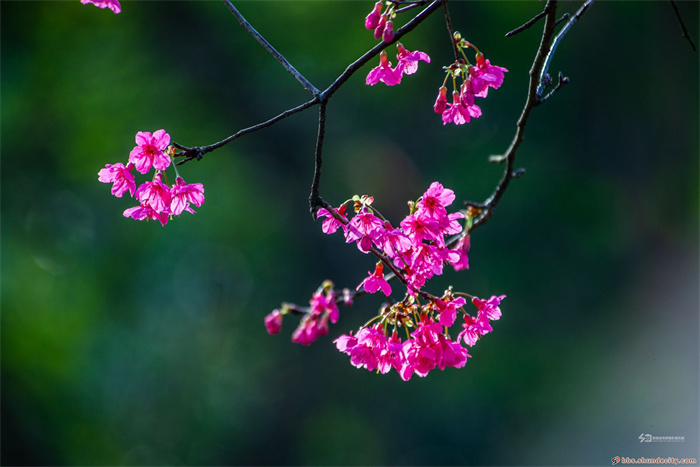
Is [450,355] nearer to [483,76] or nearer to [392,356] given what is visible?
[392,356]

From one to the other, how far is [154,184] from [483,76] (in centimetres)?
67

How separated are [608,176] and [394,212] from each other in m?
3.05

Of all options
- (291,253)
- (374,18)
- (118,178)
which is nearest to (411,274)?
(374,18)

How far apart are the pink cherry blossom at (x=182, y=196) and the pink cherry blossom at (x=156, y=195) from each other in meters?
0.01

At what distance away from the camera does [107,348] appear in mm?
7250

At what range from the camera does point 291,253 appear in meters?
7.89

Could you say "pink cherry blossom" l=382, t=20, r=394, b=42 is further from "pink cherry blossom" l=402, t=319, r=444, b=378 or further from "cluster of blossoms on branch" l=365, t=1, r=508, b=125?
"pink cherry blossom" l=402, t=319, r=444, b=378

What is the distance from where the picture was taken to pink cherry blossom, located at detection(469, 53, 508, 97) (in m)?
1.16

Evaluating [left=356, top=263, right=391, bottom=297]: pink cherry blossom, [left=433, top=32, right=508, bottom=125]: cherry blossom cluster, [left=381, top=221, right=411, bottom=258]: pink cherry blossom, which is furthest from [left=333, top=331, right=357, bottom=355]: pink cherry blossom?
[left=433, top=32, right=508, bottom=125]: cherry blossom cluster

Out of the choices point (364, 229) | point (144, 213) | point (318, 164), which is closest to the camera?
point (318, 164)

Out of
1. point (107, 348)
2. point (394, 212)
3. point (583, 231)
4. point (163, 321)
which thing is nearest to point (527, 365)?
point (583, 231)

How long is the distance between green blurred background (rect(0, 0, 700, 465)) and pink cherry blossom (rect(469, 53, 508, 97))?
622 centimetres

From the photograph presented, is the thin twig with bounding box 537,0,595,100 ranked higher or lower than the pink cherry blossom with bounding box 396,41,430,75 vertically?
lower

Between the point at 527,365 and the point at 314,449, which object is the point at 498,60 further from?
the point at 314,449
